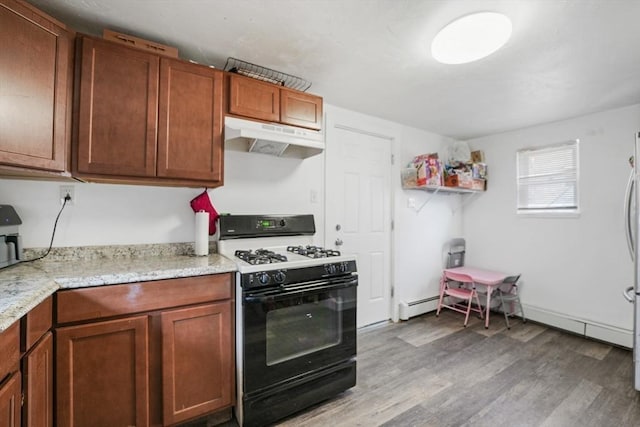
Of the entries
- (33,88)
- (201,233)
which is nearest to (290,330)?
(201,233)

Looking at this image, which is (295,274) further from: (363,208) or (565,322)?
(565,322)

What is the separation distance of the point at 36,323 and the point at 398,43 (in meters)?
2.22

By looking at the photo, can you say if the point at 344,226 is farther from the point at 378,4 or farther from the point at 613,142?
the point at 613,142

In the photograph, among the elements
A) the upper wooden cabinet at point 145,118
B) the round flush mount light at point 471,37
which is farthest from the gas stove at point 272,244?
the round flush mount light at point 471,37

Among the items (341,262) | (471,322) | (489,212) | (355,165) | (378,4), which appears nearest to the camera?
(378,4)

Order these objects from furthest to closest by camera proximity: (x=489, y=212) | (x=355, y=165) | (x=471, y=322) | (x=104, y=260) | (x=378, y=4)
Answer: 1. (x=489, y=212)
2. (x=471, y=322)
3. (x=355, y=165)
4. (x=104, y=260)
5. (x=378, y=4)

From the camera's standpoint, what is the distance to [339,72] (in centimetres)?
205

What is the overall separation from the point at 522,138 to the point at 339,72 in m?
2.60

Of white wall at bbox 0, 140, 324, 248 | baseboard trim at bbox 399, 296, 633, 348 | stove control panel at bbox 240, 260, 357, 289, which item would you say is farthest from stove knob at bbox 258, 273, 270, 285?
baseboard trim at bbox 399, 296, 633, 348

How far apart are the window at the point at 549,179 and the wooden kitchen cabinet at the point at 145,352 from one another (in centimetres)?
346

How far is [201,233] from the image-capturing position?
1.92 m

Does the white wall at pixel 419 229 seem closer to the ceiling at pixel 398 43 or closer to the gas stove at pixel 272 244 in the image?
the ceiling at pixel 398 43

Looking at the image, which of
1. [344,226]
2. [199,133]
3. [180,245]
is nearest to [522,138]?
[344,226]

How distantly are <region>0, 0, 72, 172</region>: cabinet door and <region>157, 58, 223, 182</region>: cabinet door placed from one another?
43cm
